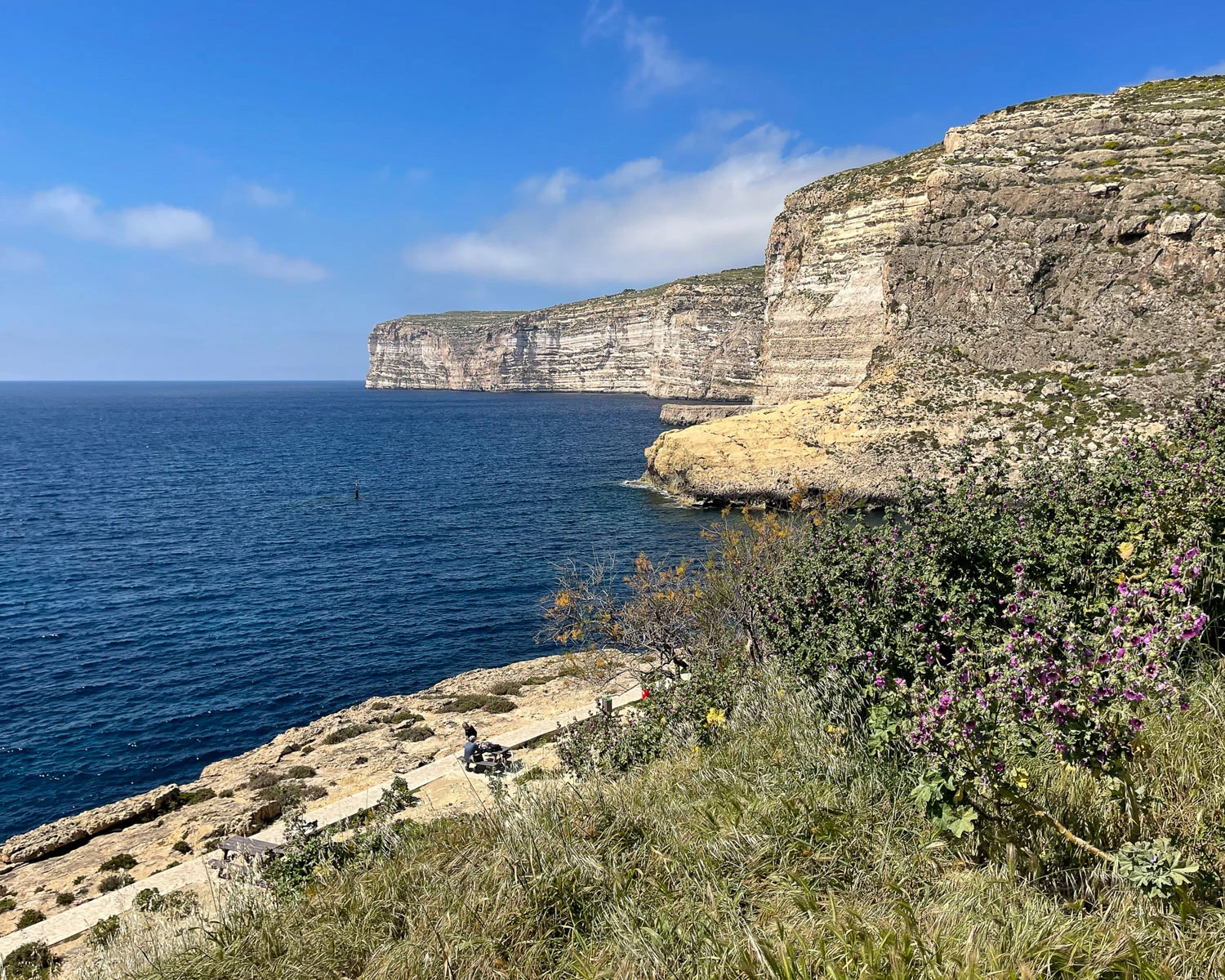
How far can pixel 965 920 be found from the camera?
3.71 metres

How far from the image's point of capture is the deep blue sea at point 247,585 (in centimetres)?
Result: 2098

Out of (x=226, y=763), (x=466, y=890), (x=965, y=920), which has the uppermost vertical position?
(x=965, y=920)

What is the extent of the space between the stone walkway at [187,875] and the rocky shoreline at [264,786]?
2.18ft

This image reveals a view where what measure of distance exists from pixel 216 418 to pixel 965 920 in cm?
14979

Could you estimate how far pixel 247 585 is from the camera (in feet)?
108

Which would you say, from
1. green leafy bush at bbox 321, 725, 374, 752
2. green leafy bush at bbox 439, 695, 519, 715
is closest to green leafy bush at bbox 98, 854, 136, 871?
green leafy bush at bbox 321, 725, 374, 752

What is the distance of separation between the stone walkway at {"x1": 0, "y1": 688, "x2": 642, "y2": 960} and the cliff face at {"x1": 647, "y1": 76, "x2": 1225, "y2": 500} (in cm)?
3078

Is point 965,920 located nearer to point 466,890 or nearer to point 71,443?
point 466,890

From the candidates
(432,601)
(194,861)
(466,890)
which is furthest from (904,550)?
(432,601)

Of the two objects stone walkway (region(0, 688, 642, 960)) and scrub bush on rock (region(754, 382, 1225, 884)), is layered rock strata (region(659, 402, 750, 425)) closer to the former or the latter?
stone walkway (region(0, 688, 642, 960))

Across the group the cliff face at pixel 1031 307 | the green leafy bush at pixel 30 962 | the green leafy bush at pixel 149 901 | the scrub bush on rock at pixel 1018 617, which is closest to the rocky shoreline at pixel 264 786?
the green leafy bush at pixel 30 962

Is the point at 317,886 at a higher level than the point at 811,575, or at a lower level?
lower

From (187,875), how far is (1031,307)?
51.6 m

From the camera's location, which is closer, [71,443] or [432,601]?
[432,601]
